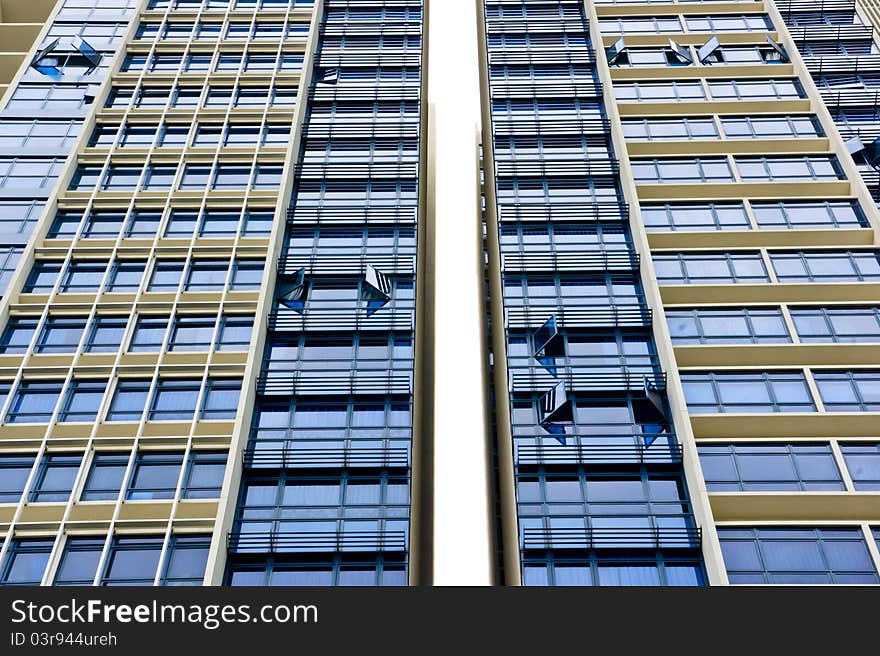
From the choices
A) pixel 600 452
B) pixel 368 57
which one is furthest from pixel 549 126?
pixel 600 452

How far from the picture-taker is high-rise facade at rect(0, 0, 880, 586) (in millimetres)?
33781

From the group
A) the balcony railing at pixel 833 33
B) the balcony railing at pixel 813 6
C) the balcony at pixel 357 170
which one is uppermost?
the balcony railing at pixel 813 6

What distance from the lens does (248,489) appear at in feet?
117

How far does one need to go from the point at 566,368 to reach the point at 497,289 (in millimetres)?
6878

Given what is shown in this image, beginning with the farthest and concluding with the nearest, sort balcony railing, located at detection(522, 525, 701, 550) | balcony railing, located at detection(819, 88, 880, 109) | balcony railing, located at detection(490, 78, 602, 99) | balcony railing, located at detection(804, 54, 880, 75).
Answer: balcony railing, located at detection(804, 54, 880, 75) < balcony railing, located at detection(490, 78, 602, 99) < balcony railing, located at detection(819, 88, 880, 109) < balcony railing, located at detection(522, 525, 701, 550)

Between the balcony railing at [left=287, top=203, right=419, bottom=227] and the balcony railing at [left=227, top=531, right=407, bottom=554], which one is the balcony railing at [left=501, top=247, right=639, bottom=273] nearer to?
the balcony railing at [left=287, top=203, right=419, bottom=227]

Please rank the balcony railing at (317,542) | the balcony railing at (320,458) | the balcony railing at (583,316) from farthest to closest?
the balcony railing at (583,316) → the balcony railing at (320,458) → the balcony railing at (317,542)

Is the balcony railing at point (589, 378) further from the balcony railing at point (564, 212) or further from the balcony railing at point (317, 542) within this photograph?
the balcony railing at point (564, 212)

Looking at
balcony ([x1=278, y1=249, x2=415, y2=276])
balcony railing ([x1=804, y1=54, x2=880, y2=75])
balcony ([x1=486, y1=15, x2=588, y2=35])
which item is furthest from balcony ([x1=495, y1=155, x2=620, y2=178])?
balcony railing ([x1=804, y1=54, x2=880, y2=75])

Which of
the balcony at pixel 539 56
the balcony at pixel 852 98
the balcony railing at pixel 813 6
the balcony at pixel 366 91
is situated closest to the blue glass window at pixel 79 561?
the balcony at pixel 366 91

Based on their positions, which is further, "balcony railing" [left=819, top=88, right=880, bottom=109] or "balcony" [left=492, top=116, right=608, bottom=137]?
"balcony railing" [left=819, top=88, right=880, bottom=109]

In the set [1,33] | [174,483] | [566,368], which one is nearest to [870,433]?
[566,368]

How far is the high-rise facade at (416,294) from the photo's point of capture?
111 feet
